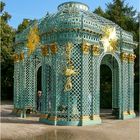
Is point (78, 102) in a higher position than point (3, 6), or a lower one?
lower

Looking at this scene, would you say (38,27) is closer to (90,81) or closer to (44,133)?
(90,81)

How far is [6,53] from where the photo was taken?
99.0ft

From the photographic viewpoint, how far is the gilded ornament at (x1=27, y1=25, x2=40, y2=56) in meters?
14.9

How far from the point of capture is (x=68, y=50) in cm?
1358

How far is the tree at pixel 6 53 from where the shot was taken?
2991 centimetres

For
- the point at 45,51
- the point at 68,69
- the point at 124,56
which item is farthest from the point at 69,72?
the point at 124,56

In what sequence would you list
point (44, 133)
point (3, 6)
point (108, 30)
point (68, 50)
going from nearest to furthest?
1. point (44, 133)
2. point (68, 50)
3. point (108, 30)
4. point (3, 6)

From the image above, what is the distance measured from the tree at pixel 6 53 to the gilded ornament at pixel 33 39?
1383cm

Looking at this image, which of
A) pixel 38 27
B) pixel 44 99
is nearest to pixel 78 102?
pixel 44 99

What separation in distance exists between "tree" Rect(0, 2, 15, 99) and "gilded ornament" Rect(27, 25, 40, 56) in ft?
45.4

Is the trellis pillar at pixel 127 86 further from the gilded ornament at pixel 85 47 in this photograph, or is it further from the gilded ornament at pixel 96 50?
the gilded ornament at pixel 85 47

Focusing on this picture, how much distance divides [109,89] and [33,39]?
32.4ft

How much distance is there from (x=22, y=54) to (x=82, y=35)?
459 cm

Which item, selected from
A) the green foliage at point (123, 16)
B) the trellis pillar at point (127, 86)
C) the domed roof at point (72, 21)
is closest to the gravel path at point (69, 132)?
the trellis pillar at point (127, 86)
